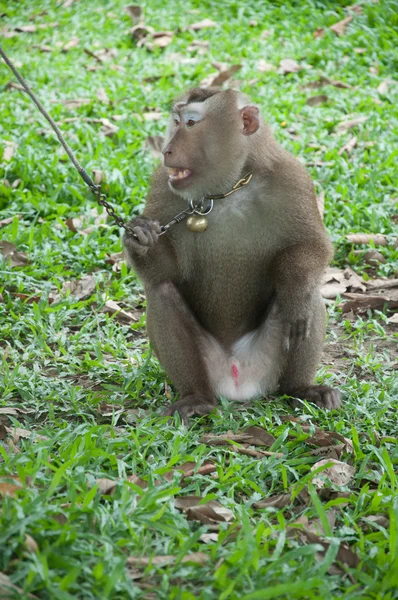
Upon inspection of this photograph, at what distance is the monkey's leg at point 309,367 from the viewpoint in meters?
4.34

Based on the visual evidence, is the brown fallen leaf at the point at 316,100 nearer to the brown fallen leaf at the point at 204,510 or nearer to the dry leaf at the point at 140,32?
the dry leaf at the point at 140,32

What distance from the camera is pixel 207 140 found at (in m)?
4.21

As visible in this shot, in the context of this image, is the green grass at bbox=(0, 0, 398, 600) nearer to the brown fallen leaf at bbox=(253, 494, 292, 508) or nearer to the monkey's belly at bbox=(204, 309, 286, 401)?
the brown fallen leaf at bbox=(253, 494, 292, 508)

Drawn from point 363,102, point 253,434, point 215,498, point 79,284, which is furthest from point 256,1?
point 215,498

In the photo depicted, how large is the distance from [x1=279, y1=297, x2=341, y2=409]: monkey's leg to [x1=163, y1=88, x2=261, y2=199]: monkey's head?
0.80 metres

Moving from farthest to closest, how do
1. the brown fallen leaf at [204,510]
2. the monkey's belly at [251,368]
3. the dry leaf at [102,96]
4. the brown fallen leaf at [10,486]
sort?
the dry leaf at [102,96]
the monkey's belly at [251,368]
the brown fallen leaf at [204,510]
the brown fallen leaf at [10,486]

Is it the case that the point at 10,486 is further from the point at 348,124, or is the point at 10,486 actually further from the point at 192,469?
the point at 348,124

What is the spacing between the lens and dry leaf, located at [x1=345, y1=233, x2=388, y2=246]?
6195mm

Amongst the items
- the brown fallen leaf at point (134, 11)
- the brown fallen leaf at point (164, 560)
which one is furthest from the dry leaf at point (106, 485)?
the brown fallen leaf at point (134, 11)

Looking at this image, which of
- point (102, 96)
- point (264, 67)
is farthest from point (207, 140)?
point (264, 67)

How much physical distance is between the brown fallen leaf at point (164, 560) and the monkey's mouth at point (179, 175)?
6.23ft

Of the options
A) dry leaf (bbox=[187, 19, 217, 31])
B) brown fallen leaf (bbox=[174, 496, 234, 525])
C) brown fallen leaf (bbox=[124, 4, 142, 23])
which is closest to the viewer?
brown fallen leaf (bbox=[174, 496, 234, 525])

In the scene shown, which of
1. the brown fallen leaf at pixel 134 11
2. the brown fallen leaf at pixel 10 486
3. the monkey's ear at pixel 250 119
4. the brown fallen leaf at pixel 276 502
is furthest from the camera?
the brown fallen leaf at pixel 134 11

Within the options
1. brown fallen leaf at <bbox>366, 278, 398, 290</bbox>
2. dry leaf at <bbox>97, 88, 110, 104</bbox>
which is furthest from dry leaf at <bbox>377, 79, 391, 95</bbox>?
brown fallen leaf at <bbox>366, 278, 398, 290</bbox>
